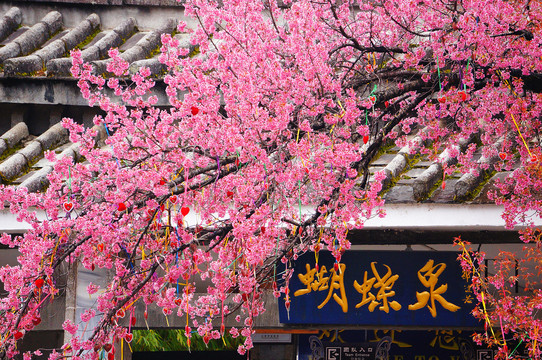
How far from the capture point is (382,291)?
7.41 meters

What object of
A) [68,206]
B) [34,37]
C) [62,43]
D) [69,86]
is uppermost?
[34,37]

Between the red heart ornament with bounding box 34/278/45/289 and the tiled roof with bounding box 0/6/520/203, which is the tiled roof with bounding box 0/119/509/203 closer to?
the tiled roof with bounding box 0/6/520/203

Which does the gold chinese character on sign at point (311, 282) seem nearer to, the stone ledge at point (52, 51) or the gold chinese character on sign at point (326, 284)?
the gold chinese character on sign at point (326, 284)

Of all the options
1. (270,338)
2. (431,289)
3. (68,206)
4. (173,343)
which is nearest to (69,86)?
(68,206)

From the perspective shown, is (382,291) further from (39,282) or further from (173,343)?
(173,343)

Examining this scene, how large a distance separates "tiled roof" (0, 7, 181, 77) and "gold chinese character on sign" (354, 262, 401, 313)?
337 centimetres

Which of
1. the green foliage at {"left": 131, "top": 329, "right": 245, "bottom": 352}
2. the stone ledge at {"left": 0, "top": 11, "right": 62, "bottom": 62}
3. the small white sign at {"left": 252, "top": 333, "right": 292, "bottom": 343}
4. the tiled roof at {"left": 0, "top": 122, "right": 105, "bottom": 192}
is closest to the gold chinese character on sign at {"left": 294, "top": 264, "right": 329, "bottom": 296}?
the tiled roof at {"left": 0, "top": 122, "right": 105, "bottom": 192}

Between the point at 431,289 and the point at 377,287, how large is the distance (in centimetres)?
62

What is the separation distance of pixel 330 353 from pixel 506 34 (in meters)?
6.51

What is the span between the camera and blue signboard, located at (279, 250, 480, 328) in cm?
733

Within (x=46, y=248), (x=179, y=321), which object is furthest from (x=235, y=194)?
(x=179, y=321)

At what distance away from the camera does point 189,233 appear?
461cm

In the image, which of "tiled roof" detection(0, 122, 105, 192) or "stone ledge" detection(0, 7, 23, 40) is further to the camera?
"stone ledge" detection(0, 7, 23, 40)

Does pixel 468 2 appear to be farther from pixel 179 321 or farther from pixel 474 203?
pixel 179 321
